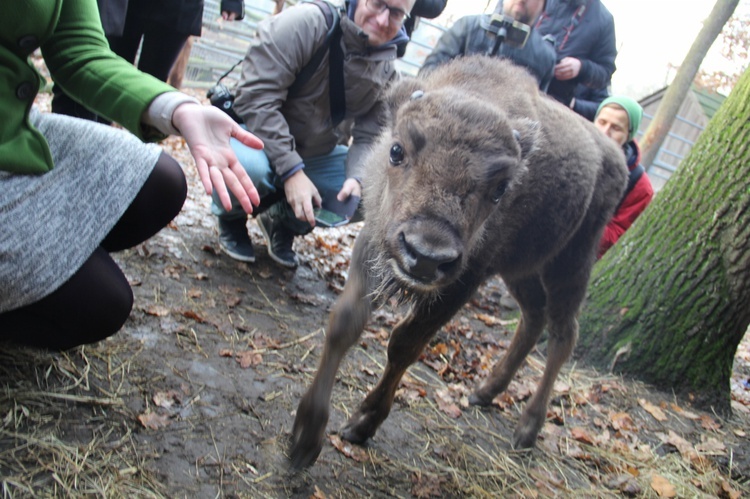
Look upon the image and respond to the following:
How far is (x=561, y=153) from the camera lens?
366 centimetres

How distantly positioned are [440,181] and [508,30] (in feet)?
7.03

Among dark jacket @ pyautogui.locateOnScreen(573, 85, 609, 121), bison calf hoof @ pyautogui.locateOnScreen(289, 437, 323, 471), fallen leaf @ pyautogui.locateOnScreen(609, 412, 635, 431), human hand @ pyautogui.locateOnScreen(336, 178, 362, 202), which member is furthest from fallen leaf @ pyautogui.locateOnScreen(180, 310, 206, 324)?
dark jacket @ pyautogui.locateOnScreen(573, 85, 609, 121)

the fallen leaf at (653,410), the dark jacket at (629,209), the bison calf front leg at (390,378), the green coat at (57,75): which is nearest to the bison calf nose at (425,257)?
the bison calf front leg at (390,378)

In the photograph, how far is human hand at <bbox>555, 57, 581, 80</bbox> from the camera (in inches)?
199

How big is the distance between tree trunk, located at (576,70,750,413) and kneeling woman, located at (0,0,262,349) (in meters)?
3.78

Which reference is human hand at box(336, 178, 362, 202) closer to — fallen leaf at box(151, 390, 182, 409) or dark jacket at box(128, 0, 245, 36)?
dark jacket at box(128, 0, 245, 36)

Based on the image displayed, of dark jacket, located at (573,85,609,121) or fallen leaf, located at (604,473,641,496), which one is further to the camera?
dark jacket, located at (573,85,609,121)

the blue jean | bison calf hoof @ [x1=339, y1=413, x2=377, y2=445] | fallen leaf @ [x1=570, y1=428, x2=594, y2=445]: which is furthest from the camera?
the blue jean

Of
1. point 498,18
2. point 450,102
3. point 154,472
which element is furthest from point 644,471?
point 498,18

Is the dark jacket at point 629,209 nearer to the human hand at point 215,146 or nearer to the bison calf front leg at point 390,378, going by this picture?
the bison calf front leg at point 390,378

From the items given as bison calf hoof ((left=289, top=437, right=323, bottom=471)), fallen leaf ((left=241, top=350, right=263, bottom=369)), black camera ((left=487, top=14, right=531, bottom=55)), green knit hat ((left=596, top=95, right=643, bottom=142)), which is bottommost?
fallen leaf ((left=241, top=350, right=263, bottom=369))

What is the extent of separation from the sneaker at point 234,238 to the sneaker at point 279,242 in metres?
0.28

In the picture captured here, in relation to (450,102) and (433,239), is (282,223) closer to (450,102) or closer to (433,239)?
(450,102)

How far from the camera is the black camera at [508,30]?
4.39 m
